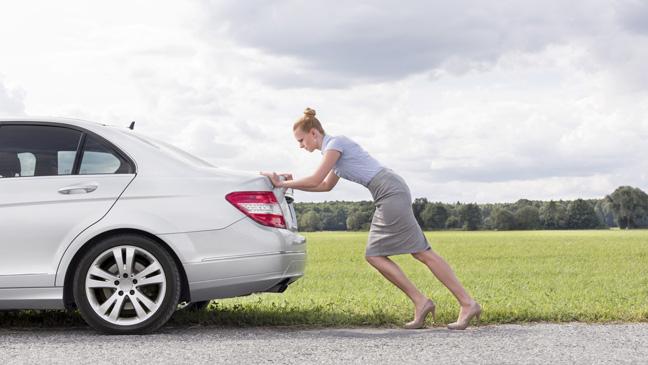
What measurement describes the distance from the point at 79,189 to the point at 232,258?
4.16 feet

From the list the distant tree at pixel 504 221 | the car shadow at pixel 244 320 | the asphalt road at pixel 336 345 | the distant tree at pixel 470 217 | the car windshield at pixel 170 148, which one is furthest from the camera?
the distant tree at pixel 504 221

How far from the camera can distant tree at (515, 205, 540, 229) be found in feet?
297

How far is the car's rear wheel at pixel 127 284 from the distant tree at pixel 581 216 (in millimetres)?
88972

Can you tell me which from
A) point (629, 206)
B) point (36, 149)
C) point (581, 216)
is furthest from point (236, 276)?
point (629, 206)

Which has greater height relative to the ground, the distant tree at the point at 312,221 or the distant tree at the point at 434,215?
the distant tree at the point at 434,215

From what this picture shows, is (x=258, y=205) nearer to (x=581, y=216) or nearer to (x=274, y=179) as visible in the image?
(x=274, y=179)

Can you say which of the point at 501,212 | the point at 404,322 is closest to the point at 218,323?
the point at 404,322

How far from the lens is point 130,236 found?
21.7 ft

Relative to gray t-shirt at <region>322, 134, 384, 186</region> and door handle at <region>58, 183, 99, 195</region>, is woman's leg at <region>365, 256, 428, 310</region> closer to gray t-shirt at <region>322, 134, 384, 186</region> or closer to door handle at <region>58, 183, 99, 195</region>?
gray t-shirt at <region>322, 134, 384, 186</region>

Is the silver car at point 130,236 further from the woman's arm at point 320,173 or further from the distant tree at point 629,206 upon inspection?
the distant tree at point 629,206

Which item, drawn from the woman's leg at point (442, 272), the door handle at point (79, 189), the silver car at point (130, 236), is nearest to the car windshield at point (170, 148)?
the silver car at point (130, 236)

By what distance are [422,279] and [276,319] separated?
9.00 m

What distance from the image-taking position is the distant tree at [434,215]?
8806 centimetres

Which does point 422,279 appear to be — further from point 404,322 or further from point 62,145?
point 62,145
